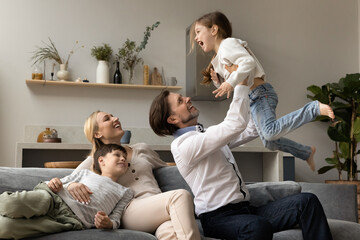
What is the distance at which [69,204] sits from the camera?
219 cm

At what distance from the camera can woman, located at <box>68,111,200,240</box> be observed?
2.05 meters

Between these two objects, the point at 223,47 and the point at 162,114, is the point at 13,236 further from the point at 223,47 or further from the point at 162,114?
the point at 223,47

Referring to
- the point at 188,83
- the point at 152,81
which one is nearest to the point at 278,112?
the point at 188,83

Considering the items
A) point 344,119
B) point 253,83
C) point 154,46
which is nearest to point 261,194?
point 253,83

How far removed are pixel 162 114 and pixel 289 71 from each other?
396 centimetres

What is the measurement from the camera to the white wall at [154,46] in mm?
5398

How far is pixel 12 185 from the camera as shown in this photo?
2.35 meters

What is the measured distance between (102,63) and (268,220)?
3694mm

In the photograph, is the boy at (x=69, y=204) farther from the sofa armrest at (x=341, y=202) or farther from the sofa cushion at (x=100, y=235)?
the sofa armrest at (x=341, y=202)

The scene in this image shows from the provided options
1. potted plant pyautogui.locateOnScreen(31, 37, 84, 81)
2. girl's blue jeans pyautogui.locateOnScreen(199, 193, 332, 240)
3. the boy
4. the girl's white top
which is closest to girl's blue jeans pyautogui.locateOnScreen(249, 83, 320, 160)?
the girl's white top

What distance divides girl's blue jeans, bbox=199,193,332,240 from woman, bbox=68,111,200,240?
134 millimetres

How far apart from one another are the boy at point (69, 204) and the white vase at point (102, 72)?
9.47ft

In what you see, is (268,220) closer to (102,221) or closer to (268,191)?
(268,191)

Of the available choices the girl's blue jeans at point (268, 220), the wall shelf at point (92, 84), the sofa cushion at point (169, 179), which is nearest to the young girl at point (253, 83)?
the sofa cushion at point (169, 179)
